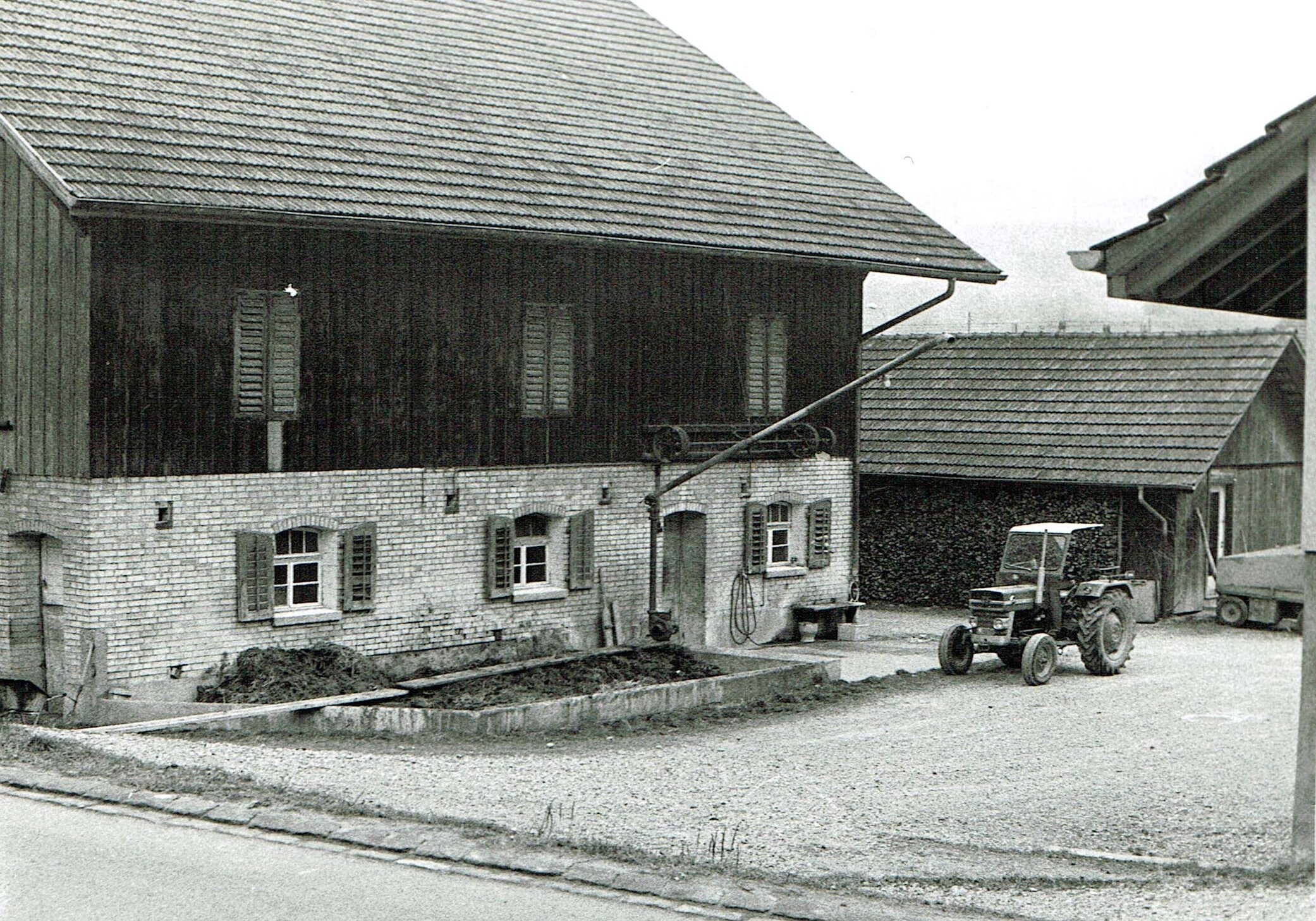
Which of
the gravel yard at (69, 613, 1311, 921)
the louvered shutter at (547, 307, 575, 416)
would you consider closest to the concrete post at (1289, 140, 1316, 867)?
the gravel yard at (69, 613, 1311, 921)

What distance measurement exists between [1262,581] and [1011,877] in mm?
18696

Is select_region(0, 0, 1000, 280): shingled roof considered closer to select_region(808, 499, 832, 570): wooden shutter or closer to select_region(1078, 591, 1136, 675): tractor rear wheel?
select_region(808, 499, 832, 570): wooden shutter

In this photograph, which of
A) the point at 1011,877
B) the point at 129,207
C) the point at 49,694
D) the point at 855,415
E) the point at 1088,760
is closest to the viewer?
the point at 1011,877

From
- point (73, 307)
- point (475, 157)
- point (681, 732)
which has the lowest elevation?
point (681, 732)

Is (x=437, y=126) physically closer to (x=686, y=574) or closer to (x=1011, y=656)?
(x=686, y=574)

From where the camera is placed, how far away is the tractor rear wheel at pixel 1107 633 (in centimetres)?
2186

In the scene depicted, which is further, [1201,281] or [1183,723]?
[1183,723]

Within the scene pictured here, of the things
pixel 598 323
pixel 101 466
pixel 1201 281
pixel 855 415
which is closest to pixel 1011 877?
pixel 1201 281

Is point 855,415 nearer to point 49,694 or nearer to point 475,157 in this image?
point 475,157

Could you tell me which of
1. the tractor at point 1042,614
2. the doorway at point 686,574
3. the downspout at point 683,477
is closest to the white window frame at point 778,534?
the doorway at point 686,574

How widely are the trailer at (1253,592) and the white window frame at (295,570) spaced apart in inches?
604

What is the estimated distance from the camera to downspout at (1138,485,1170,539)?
29.0m

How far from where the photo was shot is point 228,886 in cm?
973

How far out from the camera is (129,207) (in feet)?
55.8
